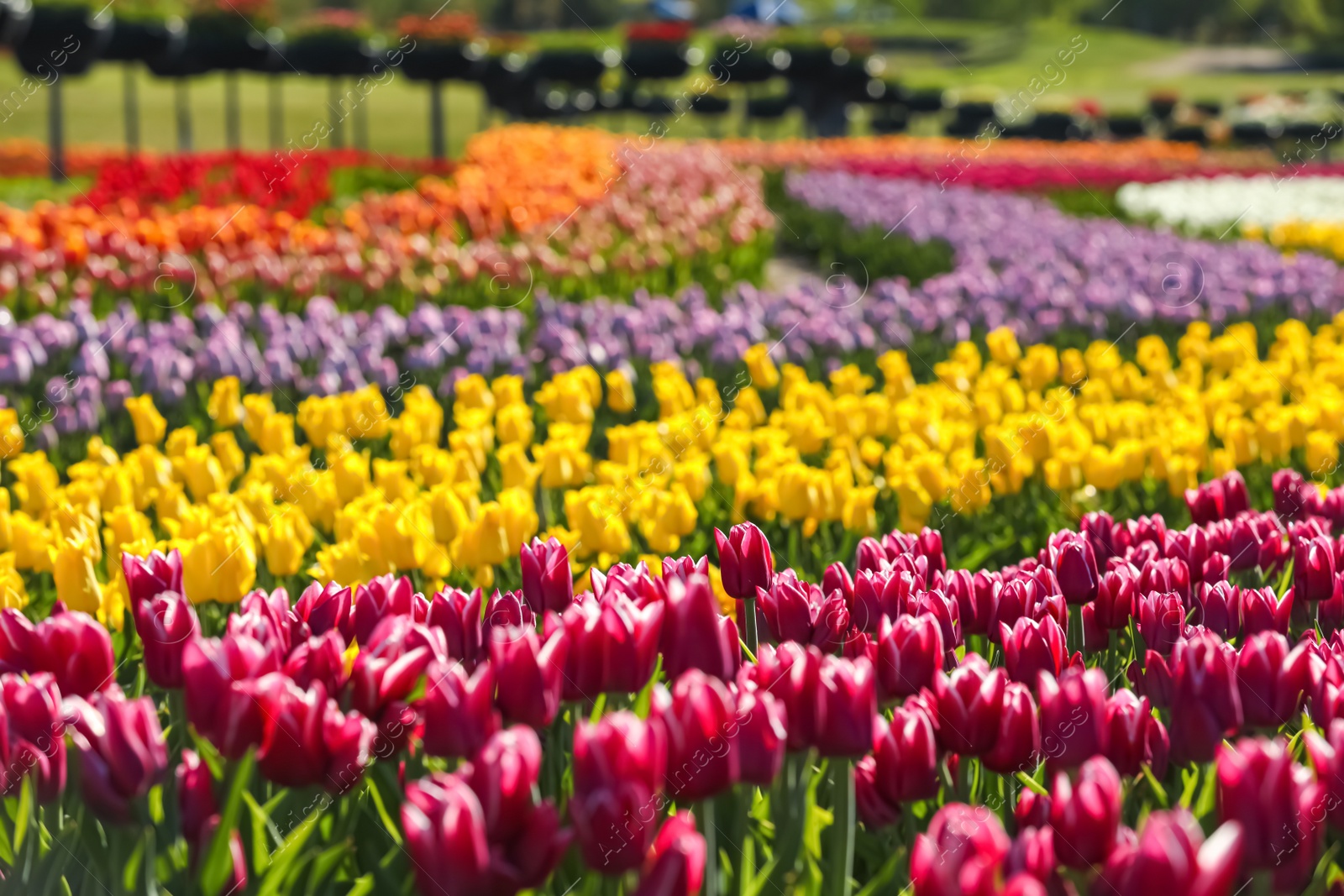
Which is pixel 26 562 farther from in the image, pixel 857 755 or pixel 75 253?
pixel 75 253

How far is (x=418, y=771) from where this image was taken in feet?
6.20

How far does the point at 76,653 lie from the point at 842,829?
1.13 m

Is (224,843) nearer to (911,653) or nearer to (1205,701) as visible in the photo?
(911,653)

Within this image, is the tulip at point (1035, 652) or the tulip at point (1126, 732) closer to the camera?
the tulip at point (1126, 732)

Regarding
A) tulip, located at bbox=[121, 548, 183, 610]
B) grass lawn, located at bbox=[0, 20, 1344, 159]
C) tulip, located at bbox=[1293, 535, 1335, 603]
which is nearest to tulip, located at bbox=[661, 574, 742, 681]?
tulip, located at bbox=[121, 548, 183, 610]

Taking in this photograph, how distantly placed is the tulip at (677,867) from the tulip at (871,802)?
0.46 meters

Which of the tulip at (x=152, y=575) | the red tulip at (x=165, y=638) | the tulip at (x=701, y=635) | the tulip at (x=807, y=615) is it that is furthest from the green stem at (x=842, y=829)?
the tulip at (x=152, y=575)

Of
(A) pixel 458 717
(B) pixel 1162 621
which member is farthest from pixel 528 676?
(B) pixel 1162 621

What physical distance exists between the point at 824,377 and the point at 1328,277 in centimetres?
447

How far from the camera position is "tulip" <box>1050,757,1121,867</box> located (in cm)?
151

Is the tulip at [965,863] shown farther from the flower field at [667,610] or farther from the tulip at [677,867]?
the tulip at [677,867]

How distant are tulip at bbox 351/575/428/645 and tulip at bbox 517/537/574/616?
0.23 metres

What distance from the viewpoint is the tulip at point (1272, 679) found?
1917mm

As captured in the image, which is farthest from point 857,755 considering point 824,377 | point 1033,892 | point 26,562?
point 824,377
